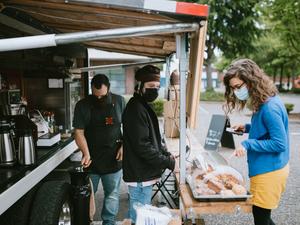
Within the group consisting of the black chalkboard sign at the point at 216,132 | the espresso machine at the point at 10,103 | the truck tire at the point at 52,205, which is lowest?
the black chalkboard sign at the point at 216,132

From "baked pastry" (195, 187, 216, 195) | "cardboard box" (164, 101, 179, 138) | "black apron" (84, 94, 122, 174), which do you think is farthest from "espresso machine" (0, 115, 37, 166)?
"cardboard box" (164, 101, 179, 138)

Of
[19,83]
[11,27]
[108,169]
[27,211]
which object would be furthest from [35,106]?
[27,211]

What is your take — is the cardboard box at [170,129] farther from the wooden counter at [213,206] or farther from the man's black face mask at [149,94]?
the wooden counter at [213,206]

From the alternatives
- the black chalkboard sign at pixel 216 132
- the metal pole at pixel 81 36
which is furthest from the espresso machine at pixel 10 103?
the black chalkboard sign at pixel 216 132

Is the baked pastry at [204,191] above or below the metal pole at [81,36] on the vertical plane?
below

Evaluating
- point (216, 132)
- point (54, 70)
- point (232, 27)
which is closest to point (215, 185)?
point (54, 70)

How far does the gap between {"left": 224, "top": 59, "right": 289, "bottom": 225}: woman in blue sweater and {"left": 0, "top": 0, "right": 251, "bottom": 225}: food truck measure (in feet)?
1.24

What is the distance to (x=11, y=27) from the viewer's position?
3.57m

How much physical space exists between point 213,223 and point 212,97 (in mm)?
22568

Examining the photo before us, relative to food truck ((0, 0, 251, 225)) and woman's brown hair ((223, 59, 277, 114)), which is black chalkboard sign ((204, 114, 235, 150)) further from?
woman's brown hair ((223, 59, 277, 114))

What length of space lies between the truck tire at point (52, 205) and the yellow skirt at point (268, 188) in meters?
1.65

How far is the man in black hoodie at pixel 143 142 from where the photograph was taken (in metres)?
2.71

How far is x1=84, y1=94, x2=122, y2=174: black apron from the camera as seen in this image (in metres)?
3.58

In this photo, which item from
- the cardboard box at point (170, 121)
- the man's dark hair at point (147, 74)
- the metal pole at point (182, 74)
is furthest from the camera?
the cardboard box at point (170, 121)
